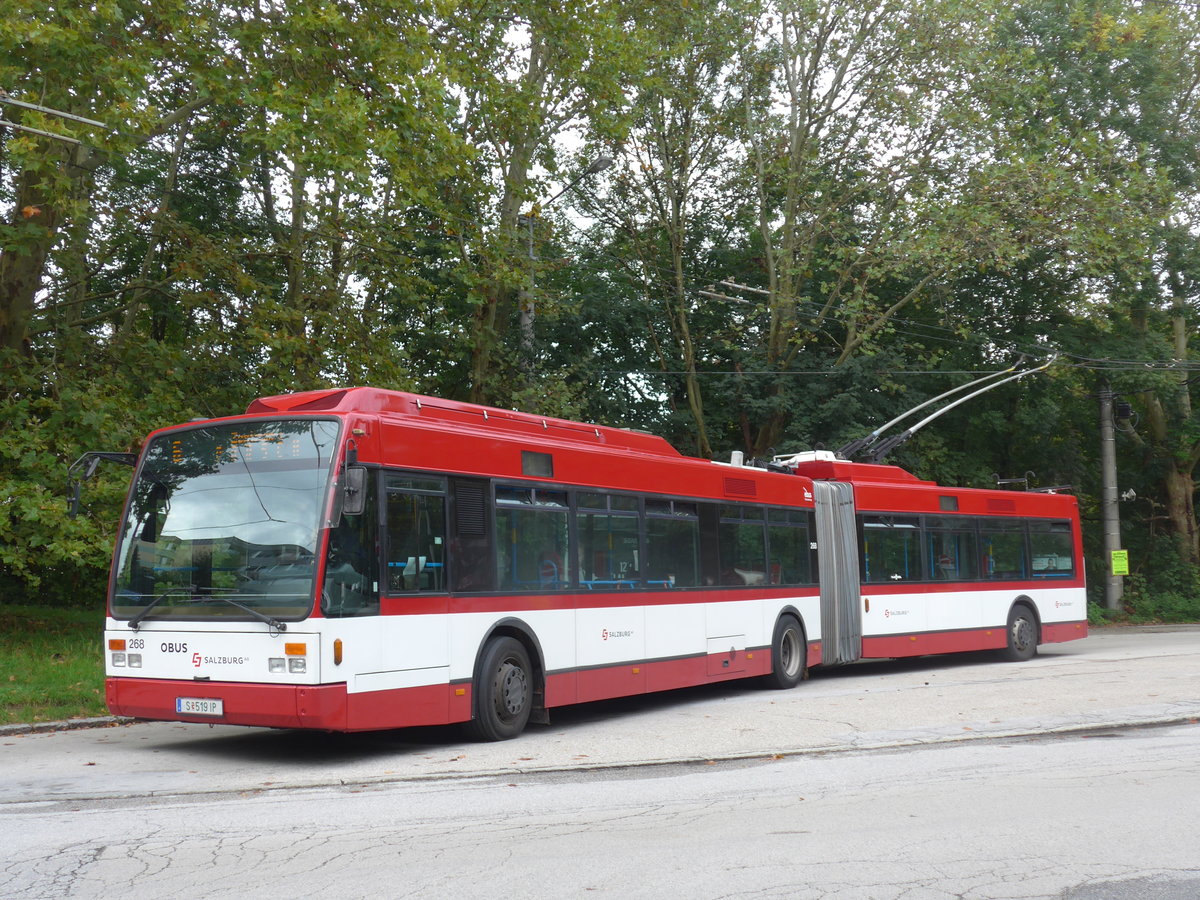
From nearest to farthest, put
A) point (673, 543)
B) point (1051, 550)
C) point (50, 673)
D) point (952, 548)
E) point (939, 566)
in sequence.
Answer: point (673, 543) < point (50, 673) < point (939, 566) < point (952, 548) < point (1051, 550)

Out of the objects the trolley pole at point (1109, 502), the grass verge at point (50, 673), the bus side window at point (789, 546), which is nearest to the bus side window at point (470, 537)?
→ the grass verge at point (50, 673)

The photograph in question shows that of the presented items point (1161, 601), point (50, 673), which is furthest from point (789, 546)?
point (1161, 601)

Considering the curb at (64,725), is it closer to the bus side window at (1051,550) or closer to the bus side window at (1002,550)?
the bus side window at (1002,550)

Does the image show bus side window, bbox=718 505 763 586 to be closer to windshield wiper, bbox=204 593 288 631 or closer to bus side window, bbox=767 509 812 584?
bus side window, bbox=767 509 812 584

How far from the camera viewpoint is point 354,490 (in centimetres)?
909

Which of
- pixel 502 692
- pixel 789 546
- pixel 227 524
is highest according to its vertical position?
pixel 227 524

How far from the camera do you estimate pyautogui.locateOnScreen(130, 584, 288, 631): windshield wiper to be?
923 cm

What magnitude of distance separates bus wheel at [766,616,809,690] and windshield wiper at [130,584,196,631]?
330 inches

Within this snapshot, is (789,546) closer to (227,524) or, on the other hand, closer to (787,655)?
(787,655)

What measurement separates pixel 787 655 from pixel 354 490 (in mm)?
8833

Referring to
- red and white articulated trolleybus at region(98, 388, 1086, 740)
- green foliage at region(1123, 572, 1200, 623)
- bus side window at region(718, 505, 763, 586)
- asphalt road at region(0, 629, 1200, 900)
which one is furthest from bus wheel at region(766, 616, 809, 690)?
green foliage at region(1123, 572, 1200, 623)

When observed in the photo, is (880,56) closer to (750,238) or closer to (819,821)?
(750,238)

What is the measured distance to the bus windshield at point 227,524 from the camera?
9359mm

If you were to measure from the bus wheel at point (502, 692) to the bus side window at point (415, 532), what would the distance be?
95 cm
